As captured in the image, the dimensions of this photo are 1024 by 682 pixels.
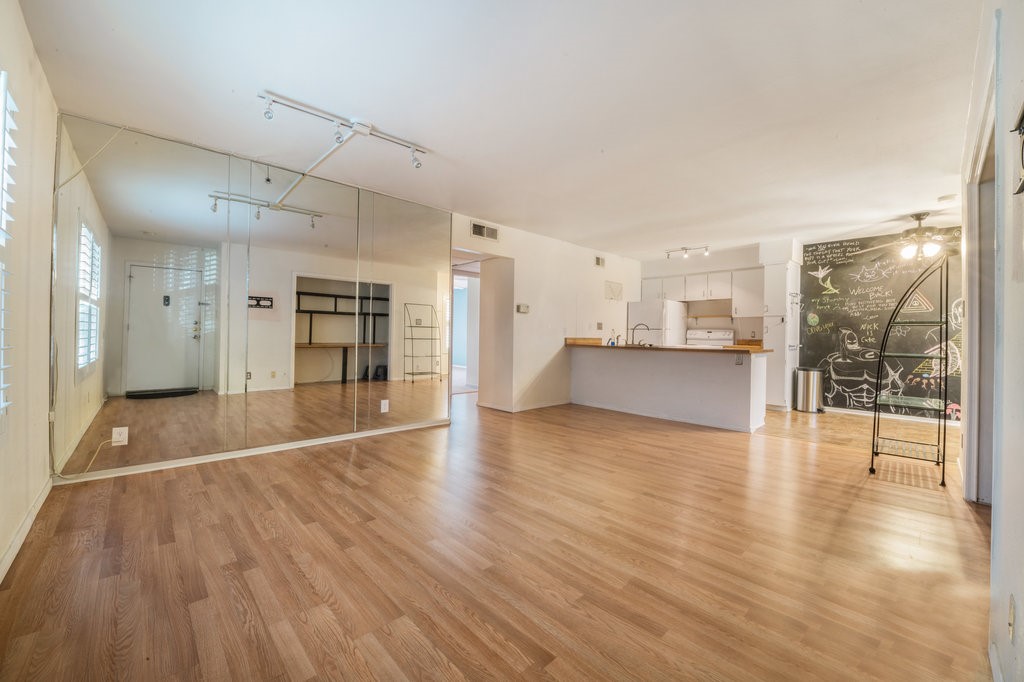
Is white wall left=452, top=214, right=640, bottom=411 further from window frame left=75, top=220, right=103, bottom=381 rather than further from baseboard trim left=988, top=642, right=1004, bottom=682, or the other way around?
baseboard trim left=988, top=642, right=1004, bottom=682

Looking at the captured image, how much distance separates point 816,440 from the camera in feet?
14.5

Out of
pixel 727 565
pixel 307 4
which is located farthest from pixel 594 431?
pixel 307 4

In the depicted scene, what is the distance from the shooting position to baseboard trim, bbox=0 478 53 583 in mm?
1817

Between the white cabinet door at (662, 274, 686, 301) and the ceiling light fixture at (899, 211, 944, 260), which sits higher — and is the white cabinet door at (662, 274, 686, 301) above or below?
below

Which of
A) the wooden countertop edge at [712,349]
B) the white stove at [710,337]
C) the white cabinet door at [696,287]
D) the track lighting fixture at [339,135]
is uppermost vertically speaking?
the track lighting fixture at [339,135]

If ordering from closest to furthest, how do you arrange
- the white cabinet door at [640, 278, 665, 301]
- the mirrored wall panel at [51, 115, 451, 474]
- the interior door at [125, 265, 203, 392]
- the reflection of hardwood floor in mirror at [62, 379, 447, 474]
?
the mirrored wall panel at [51, 115, 451, 474] < the reflection of hardwood floor in mirror at [62, 379, 447, 474] < the interior door at [125, 265, 203, 392] < the white cabinet door at [640, 278, 665, 301]

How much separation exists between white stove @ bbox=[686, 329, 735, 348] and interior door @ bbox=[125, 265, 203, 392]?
23.9ft

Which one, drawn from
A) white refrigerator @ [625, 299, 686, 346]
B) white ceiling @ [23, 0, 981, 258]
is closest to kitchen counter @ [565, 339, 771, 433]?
white refrigerator @ [625, 299, 686, 346]

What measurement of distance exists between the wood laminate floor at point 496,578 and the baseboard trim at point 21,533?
37mm

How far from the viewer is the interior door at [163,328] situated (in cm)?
348

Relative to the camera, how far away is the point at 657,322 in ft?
24.3

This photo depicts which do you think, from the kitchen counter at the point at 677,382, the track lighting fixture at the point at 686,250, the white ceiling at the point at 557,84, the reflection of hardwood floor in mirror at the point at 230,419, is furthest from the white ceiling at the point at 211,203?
the track lighting fixture at the point at 686,250

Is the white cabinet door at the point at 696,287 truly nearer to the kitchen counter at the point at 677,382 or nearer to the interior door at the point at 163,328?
the kitchen counter at the point at 677,382

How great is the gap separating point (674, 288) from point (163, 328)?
24.3 ft
